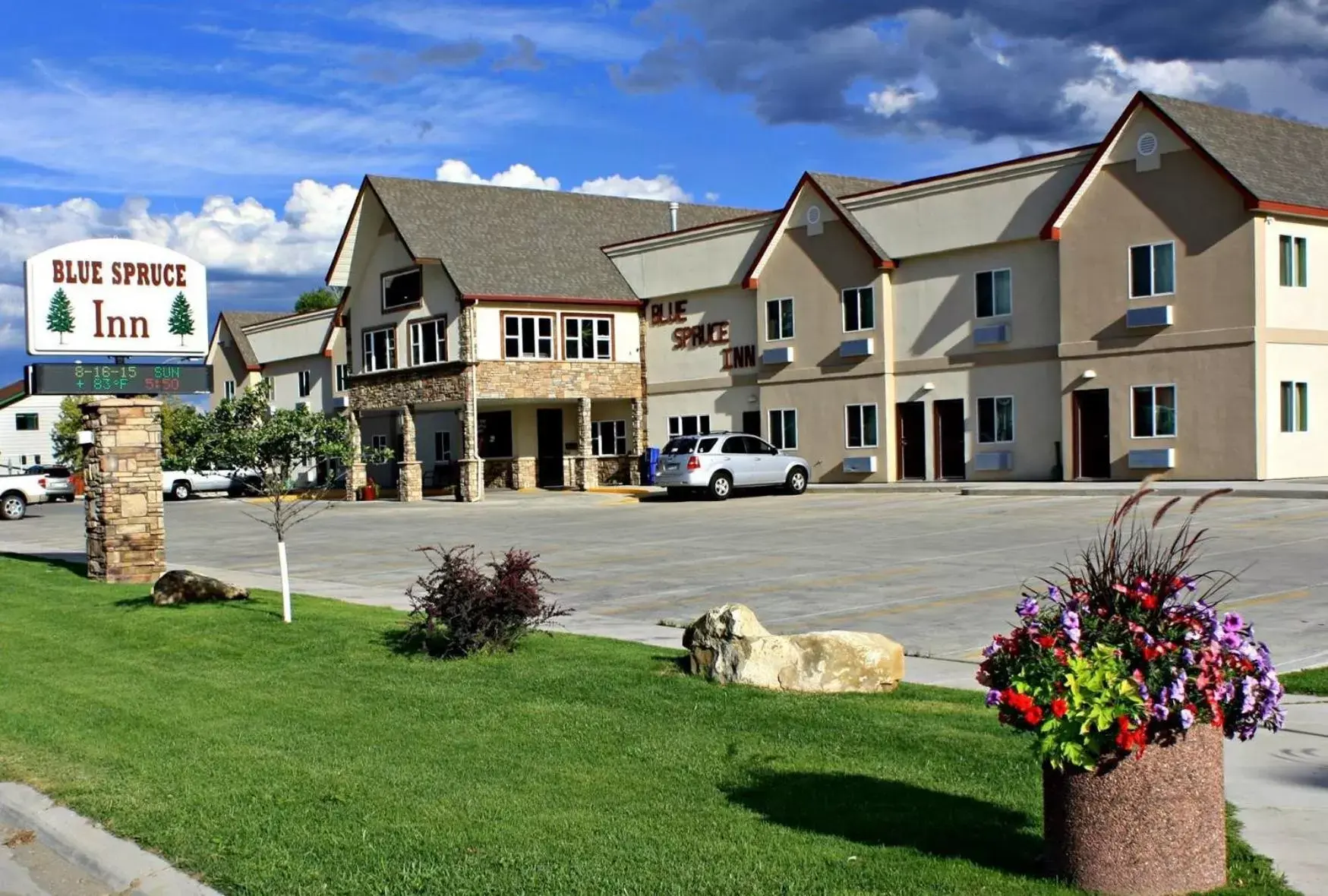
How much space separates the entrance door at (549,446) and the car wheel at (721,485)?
1373cm

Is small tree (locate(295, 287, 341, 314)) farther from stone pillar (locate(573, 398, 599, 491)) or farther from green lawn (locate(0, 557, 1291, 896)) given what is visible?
green lawn (locate(0, 557, 1291, 896))

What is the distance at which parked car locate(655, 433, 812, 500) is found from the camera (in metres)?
37.6

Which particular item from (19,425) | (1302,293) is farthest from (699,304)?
(19,425)

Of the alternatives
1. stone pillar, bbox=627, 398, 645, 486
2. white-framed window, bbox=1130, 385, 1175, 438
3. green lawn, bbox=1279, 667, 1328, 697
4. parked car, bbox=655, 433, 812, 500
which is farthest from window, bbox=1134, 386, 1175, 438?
green lawn, bbox=1279, 667, 1328, 697

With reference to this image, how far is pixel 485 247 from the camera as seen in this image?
47.5 metres

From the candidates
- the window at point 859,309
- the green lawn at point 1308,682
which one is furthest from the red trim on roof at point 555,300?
the green lawn at point 1308,682

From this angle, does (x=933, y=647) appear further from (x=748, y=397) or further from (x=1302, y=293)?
(x=748, y=397)

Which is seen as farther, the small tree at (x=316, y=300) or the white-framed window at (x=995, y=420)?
the small tree at (x=316, y=300)

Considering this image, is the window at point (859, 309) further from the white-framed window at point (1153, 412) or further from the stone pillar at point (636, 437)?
the stone pillar at point (636, 437)

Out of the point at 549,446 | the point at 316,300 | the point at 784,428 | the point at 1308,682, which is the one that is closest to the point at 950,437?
the point at 784,428

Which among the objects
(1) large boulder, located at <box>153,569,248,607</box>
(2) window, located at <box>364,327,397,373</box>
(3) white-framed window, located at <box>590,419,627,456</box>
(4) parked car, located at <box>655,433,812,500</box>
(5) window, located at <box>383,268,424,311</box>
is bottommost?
(1) large boulder, located at <box>153,569,248,607</box>

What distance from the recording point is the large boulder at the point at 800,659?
9.95 metres

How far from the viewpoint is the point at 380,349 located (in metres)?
50.2

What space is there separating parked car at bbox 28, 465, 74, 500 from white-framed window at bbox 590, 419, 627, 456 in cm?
1990
